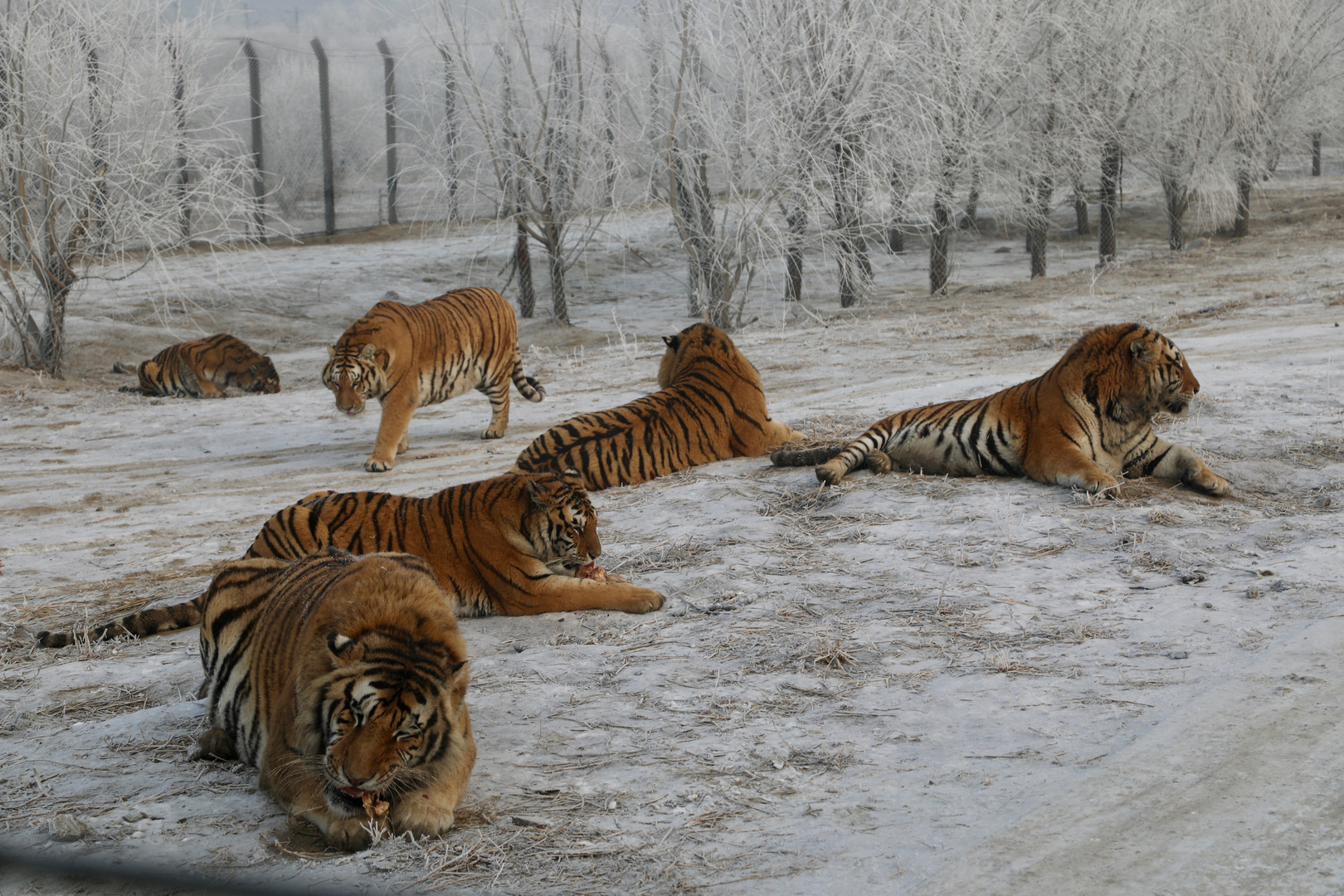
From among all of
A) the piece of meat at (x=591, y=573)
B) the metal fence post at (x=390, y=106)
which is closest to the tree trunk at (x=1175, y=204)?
the metal fence post at (x=390, y=106)

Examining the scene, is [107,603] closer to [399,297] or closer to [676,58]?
[676,58]

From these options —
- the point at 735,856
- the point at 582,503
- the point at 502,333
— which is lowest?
the point at 735,856

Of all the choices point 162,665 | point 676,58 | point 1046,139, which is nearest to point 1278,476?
point 162,665

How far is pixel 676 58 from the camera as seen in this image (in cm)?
1265

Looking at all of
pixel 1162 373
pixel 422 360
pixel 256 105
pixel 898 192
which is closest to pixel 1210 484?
pixel 1162 373

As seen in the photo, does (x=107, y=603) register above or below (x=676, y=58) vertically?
below

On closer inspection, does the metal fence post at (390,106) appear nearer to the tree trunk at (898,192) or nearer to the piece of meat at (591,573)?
the tree trunk at (898,192)

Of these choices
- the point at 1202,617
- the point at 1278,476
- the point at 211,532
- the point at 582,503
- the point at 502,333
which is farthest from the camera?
the point at 502,333

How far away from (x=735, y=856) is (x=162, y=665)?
2385 millimetres

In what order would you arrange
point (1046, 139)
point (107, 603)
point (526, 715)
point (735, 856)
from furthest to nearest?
1. point (1046, 139)
2. point (107, 603)
3. point (526, 715)
4. point (735, 856)

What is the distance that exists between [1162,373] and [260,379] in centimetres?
872

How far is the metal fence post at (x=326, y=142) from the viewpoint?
714 inches

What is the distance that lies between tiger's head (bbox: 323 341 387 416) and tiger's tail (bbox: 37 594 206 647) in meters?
3.50

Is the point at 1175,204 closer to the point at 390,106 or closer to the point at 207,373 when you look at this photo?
the point at 390,106
